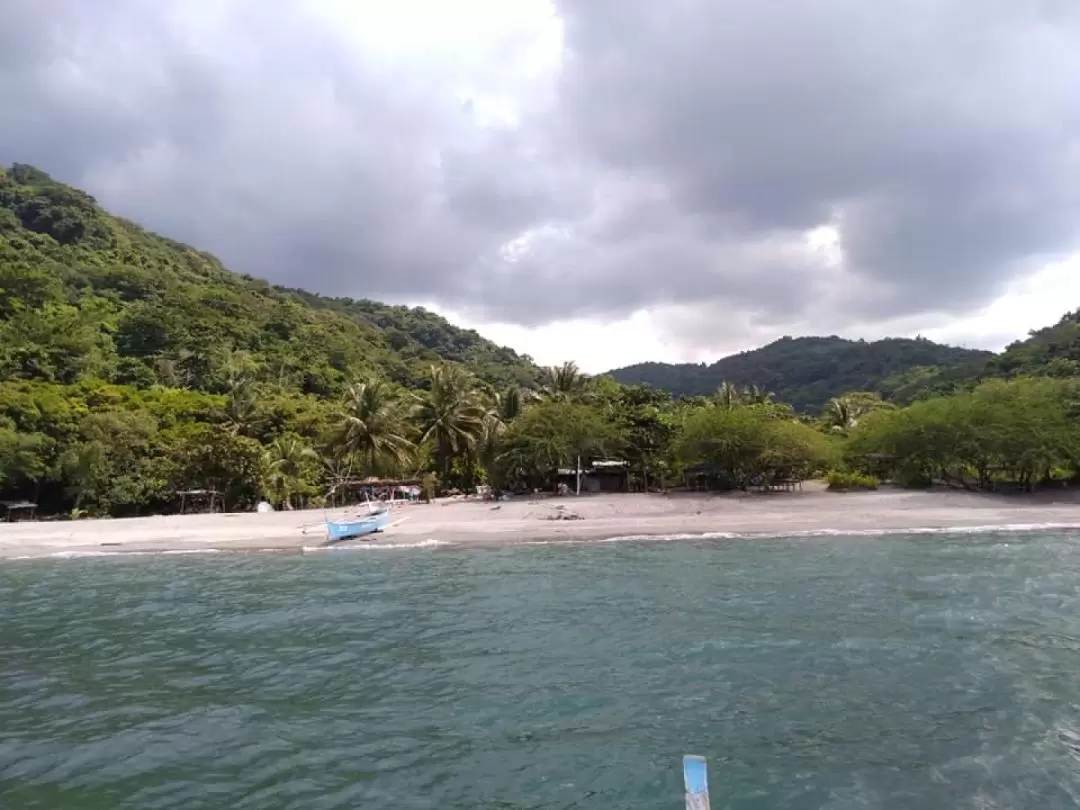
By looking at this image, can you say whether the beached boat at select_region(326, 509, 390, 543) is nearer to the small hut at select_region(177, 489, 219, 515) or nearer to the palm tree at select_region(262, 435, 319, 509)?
the palm tree at select_region(262, 435, 319, 509)

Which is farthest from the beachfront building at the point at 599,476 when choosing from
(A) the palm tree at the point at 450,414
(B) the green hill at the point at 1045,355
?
(B) the green hill at the point at 1045,355

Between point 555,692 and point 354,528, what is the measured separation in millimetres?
25062

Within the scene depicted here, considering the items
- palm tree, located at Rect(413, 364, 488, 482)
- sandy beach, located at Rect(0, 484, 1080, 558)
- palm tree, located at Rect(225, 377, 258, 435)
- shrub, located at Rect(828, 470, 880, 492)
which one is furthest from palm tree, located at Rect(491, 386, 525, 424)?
shrub, located at Rect(828, 470, 880, 492)

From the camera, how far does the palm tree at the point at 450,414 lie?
184 ft

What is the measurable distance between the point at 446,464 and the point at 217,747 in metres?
49.9

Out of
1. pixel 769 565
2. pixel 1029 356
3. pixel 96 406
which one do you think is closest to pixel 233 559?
pixel 769 565

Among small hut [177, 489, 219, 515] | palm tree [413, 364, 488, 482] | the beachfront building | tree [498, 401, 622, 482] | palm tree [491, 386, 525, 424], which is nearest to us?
small hut [177, 489, 219, 515]

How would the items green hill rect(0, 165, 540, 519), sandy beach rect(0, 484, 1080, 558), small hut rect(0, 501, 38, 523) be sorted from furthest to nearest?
1. green hill rect(0, 165, 540, 519)
2. small hut rect(0, 501, 38, 523)
3. sandy beach rect(0, 484, 1080, 558)

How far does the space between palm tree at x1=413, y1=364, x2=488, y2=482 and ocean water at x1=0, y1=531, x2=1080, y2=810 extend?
32.9m

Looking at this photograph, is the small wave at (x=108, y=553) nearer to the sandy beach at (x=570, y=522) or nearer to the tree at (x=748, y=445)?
the sandy beach at (x=570, y=522)

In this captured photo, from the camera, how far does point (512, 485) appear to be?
55.8 m

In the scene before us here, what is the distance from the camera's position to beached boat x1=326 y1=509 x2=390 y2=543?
34.7 m

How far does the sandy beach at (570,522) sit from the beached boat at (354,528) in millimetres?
861

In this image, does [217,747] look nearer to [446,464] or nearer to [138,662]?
[138,662]
